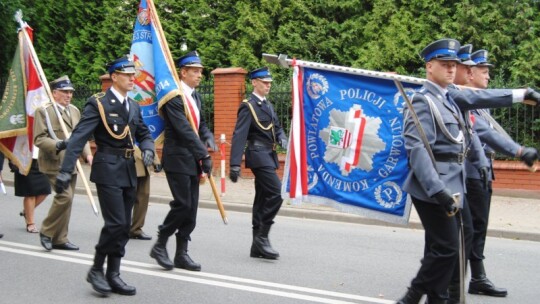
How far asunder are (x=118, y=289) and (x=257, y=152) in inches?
86.7

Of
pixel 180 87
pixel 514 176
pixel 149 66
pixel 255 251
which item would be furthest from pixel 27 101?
pixel 514 176

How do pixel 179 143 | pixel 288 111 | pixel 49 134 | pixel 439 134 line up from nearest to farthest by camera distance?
1. pixel 439 134
2. pixel 179 143
3. pixel 49 134
4. pixel 288 111

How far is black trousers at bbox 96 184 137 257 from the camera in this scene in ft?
21.1

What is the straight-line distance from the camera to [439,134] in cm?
537

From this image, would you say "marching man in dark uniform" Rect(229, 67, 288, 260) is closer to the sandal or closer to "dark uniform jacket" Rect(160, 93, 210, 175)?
"dark uniform jacket" Rect(160, 93, 210, 175)

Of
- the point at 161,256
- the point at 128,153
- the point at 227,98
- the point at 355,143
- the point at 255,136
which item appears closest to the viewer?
the point at 355,143

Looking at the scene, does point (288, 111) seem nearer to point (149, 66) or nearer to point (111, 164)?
point (149, 66)

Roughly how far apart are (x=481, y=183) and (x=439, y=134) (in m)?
1.30

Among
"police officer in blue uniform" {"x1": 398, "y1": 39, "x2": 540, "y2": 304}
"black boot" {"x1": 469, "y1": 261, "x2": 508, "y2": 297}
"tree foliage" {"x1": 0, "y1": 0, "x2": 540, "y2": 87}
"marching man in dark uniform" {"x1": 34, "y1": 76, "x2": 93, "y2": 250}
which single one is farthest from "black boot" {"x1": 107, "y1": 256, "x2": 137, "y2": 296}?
"tree foliage" {"x1": 0, "y1": 0, "x2": 540, "y2": 87}

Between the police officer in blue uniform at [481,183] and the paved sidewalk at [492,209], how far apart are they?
12.1ft

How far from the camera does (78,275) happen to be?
7.35 meters

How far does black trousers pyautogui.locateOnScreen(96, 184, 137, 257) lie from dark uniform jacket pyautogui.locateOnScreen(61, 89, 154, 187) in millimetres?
84

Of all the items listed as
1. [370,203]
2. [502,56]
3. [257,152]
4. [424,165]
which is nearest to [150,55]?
[257,152]

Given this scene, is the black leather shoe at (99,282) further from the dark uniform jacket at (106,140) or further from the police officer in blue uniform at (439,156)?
the police officer in blue uniform at (439,156)
